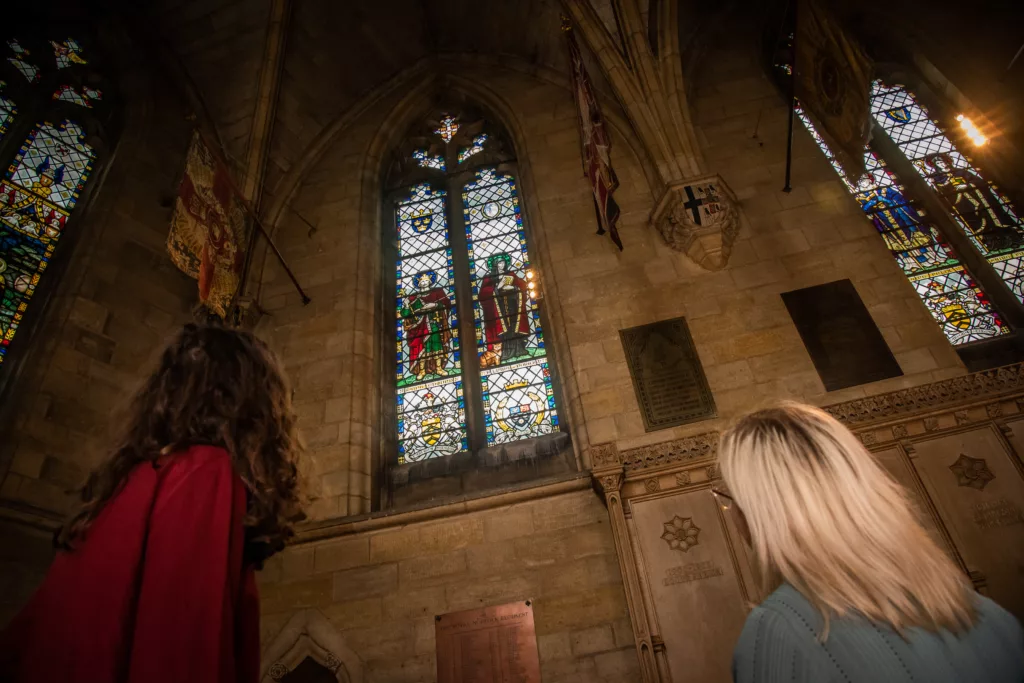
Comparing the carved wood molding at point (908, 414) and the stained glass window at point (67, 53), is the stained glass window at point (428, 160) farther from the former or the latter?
the carved wood molding at point (908, 414)

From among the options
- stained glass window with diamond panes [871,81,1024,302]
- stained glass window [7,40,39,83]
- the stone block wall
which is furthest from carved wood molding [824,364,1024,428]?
stained glass window [7,40,39,83]

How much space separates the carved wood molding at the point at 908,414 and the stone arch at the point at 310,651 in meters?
2.40

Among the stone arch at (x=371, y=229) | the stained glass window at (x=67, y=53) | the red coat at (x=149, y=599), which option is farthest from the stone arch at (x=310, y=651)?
the stained glass window at (x=67, y=53)

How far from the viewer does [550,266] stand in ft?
20.5

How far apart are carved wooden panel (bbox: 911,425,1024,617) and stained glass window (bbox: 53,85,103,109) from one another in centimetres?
958

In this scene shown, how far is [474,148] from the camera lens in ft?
28.0

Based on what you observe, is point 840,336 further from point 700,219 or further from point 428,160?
point 428,160

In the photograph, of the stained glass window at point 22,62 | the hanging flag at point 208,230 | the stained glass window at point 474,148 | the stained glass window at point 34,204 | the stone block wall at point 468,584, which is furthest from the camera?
the stained glass window at point 474,148

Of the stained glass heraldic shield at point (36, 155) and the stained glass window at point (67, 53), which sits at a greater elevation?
the stained glass window at point (67, 53)

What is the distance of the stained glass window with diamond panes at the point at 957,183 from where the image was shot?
583 cm

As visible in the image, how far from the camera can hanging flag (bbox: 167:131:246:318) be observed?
5.19 metres

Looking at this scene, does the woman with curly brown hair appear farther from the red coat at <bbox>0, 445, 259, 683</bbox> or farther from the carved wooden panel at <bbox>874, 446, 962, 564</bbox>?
the carved wooden panel at <bbox>874, 446, 962, 564</bbox>

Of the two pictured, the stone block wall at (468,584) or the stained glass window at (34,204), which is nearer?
the stone block wall at (468,584)

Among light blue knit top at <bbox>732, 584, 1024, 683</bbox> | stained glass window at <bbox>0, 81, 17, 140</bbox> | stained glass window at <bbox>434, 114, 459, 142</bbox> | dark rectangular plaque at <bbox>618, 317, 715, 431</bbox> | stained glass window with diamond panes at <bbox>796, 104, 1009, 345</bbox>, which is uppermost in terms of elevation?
stained glass window at <bbox>434, 114, 459, 142</bbox>
